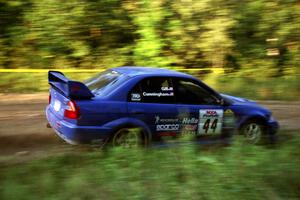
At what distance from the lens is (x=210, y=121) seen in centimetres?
826

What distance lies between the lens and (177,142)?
5848 mm

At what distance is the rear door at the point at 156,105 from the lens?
25.4ft

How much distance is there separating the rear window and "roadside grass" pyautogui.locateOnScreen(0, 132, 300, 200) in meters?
2.24

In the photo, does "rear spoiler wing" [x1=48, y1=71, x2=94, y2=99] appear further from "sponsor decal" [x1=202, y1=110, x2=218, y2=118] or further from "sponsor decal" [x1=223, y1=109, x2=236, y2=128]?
"sponsor decal" [x1=223, y1=109, x2=236, y2=128]

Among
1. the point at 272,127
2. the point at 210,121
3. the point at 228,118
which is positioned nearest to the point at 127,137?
the point at 210,121

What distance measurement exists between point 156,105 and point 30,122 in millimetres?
3805

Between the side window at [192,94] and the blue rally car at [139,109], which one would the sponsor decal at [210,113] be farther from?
the side window at [192,94]

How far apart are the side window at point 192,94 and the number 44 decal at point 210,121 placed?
17cm

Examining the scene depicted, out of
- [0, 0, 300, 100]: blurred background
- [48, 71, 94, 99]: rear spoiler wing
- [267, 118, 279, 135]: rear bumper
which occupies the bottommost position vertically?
[267, 118, 279, 135]: rear bumper

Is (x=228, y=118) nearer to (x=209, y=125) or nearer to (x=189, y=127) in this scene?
(x=209, y=125)

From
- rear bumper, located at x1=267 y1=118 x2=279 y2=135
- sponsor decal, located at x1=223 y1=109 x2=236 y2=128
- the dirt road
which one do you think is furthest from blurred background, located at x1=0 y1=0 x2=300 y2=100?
sponsor decal, located at x1=223 y1=109 x2=236 y2=128

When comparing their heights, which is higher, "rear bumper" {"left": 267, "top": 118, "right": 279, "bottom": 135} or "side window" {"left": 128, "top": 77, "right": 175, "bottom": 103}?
"side window" {"left": 128, "top": 77, "right": 175, "bottom": 103}

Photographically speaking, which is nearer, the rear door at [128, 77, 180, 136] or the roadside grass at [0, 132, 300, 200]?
the roadside grass at [0, 132, 300, 200]

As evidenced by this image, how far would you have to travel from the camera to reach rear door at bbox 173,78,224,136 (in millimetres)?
8078
